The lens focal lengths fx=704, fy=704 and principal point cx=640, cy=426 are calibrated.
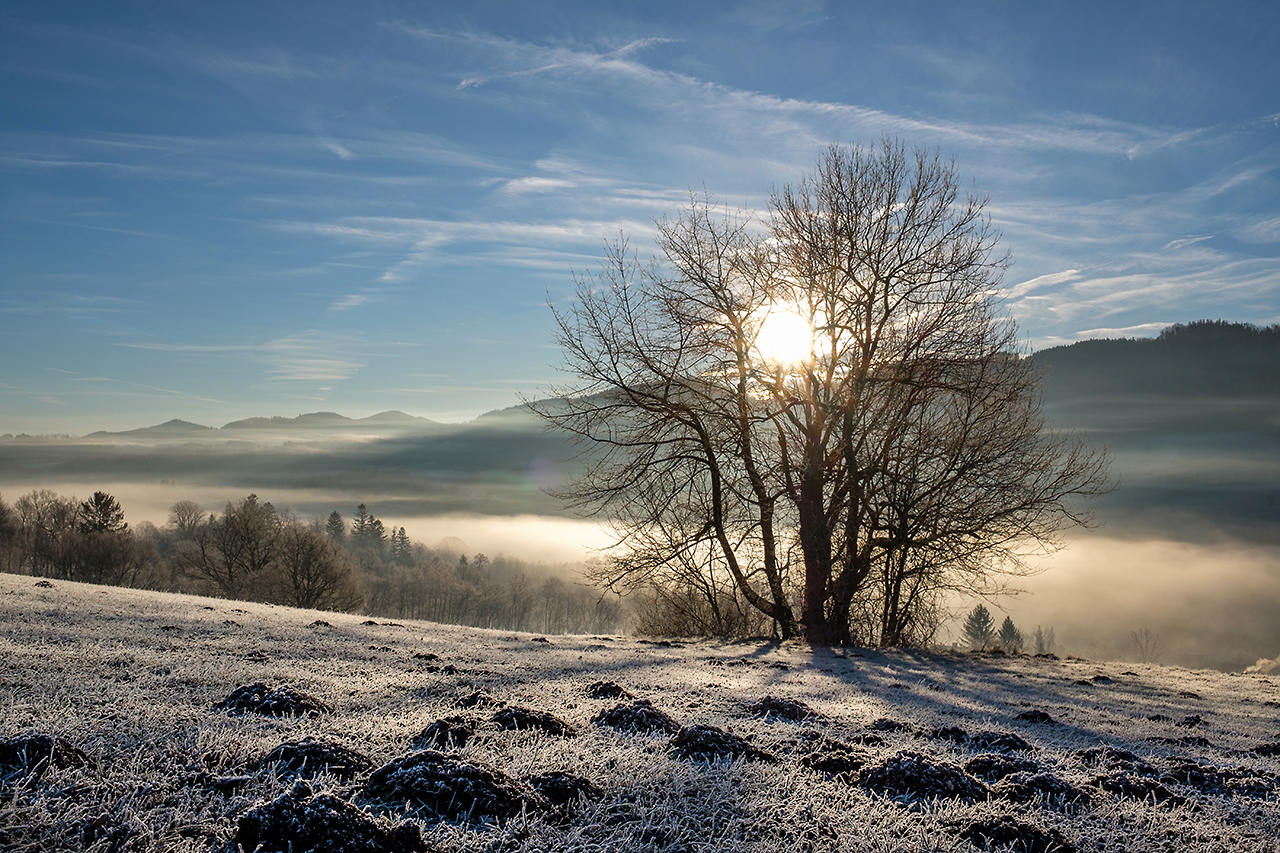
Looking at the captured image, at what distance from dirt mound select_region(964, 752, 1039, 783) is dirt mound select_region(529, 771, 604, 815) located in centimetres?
207

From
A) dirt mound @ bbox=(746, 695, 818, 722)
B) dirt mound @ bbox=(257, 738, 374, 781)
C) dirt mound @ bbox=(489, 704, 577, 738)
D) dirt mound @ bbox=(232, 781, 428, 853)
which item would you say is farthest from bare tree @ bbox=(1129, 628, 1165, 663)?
dirt mound @ bbox=(232, 781, 428, 853)

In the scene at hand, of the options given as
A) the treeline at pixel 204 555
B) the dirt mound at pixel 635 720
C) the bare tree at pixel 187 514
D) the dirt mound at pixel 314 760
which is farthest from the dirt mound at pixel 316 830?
the bare tree at pixel 187 514

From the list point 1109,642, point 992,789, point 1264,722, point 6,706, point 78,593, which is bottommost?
point 1109,642

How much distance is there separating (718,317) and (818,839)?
57.1 feet

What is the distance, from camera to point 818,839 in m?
2.55

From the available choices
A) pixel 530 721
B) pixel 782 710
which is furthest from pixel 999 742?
pixel 530 721

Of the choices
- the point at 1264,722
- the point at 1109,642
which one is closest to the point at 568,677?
the point at 1264,722

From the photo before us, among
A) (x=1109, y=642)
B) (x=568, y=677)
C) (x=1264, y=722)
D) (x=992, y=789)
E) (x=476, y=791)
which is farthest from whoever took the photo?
(x=1109, y=642)

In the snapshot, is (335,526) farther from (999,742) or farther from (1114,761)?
(1114,761)

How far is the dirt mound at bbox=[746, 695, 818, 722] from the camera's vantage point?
4984 mm

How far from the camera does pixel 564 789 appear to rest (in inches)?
106

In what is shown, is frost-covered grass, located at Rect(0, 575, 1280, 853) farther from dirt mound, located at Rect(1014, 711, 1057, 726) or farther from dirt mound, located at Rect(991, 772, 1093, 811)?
dirt mound, located at Rect(1014, 711, 1057, 726)

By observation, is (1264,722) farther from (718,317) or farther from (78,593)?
(78,593)

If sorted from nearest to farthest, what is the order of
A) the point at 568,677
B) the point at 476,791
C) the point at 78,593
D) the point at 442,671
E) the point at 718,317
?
the point at 476,791 < the point at 442,671 < the point at 568,677 < the point at 78,593 < the point at 718,317
